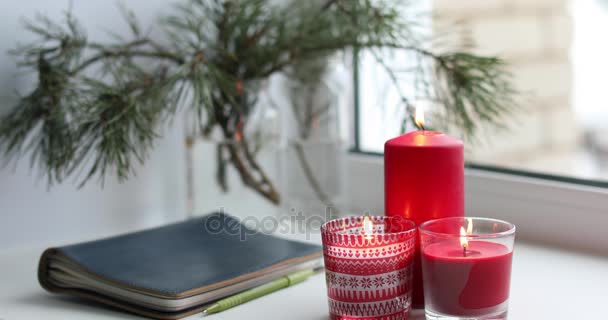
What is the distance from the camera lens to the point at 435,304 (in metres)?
0.56

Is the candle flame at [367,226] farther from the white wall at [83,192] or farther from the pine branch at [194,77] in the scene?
the white wall at [83,192]

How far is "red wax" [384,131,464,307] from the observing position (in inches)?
23.8

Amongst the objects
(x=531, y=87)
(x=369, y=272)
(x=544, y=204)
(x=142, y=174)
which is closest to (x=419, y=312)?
(x=369, y=272)

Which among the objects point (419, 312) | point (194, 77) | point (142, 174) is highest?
point (194, 77)

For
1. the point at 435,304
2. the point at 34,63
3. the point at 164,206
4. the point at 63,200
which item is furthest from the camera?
the point at 164,206

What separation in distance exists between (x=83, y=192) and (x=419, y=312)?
1.99 ft

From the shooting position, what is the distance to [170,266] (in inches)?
28.7

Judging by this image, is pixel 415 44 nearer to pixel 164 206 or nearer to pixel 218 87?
pixel 218 87

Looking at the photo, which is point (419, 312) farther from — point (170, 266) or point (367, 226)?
point (170, 266)

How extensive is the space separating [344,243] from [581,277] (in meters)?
0.34

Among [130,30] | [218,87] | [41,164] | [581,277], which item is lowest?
[581,277]

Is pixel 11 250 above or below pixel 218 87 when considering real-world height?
below

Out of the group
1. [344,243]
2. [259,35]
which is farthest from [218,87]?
[344,243]

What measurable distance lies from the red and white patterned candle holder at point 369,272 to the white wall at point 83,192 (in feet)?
1.76
